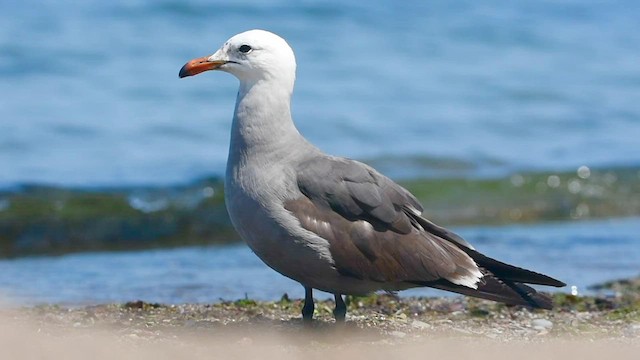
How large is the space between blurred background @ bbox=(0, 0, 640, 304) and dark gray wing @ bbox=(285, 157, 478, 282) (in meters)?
2.65

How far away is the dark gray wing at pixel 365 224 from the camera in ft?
21.5

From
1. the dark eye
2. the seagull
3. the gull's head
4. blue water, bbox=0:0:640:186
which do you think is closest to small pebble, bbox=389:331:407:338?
the seagull

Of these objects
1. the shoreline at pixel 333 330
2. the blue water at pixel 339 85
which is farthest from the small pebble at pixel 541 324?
the blue water at pixel 339 85

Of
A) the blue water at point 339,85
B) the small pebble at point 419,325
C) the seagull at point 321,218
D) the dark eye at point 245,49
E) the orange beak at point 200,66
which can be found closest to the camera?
the seagull at point 321,218

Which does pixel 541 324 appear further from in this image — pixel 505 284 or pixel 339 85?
pixel 339 85

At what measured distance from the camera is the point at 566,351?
612cm

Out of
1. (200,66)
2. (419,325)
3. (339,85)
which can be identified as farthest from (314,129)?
(200,66)

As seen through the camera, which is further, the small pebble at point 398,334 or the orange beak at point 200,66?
the orange beak at point 200,66

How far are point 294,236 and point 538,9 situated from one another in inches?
753

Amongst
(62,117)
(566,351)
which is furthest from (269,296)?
(62,117)

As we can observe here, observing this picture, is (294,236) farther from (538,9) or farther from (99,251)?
(538,9)

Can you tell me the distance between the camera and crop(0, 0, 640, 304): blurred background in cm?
1114

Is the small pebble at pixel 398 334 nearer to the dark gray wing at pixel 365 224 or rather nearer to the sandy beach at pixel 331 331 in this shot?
the sandy beach at pixel 331 331

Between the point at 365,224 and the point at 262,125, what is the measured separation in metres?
0.75
